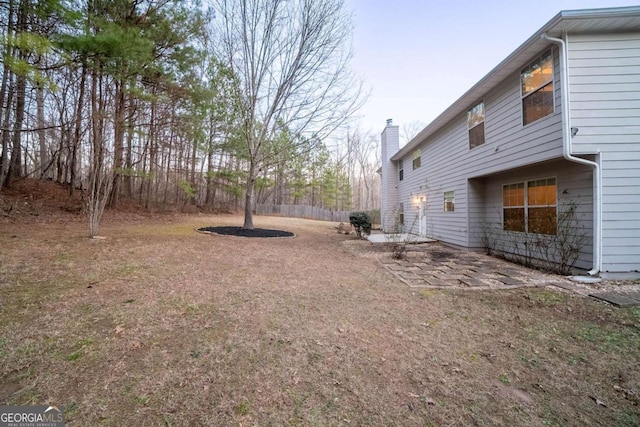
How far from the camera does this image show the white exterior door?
38.1 feet

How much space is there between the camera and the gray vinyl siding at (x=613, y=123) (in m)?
4.71

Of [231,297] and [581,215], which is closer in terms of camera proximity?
[231,297]

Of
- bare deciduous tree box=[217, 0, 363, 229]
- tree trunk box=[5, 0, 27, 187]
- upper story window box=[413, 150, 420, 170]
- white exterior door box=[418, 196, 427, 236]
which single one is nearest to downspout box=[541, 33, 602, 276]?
bare deciduous tree box=[217, 0, 363, 229]

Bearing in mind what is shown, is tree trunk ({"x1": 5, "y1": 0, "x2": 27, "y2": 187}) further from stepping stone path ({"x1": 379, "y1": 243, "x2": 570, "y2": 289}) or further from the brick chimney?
the brick chimney

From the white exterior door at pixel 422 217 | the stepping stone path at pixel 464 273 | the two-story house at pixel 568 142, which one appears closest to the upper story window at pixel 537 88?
the two-story house at pixel 568 142

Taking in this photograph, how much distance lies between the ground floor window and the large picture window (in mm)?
1714

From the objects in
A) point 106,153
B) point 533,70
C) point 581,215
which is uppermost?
point 533,70

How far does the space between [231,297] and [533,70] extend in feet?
24.8

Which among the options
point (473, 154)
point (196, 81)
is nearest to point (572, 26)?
point (473, 154)

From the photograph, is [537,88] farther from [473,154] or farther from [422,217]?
[422,217]

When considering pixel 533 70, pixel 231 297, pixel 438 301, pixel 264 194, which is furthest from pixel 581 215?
pixel 264 194

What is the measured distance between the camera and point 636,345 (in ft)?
8.13

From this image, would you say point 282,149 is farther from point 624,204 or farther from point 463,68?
point 463,68

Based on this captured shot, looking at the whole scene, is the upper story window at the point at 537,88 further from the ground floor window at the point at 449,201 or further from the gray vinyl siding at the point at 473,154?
the ground floor window at the point at 449,201
